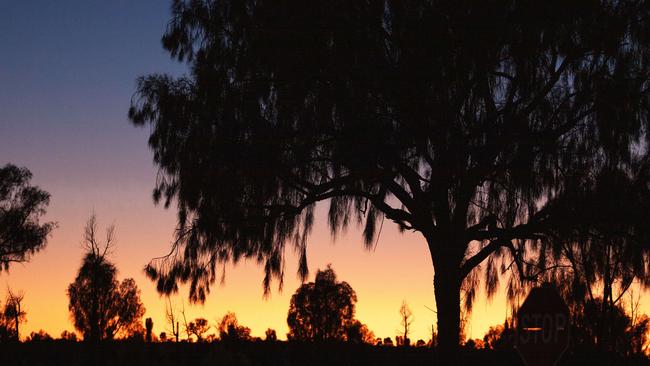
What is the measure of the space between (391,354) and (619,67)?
12.0m

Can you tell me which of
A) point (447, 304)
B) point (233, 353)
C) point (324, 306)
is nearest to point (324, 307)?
point (324, 306)

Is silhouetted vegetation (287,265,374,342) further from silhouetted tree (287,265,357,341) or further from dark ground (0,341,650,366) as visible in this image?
dark ground (0,341,650,366)

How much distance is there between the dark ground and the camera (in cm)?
2103

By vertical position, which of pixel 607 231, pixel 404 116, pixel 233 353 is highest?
pixel 404 116

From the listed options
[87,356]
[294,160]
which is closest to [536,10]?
[294,160]

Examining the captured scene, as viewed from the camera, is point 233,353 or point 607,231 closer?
point 607,231

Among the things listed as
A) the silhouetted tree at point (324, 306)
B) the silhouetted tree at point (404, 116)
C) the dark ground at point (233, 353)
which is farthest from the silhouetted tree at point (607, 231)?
the silhouetted tree at point (324, 306)

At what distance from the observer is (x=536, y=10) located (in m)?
12.9

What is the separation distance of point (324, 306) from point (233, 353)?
2529 cm

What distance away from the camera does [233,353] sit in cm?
2031

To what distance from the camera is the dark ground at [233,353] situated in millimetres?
21031

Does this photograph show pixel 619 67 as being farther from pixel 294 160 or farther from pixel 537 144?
pixel 294 160

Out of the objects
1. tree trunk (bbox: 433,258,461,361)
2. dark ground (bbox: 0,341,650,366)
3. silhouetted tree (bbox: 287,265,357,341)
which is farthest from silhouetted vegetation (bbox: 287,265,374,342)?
tree trunk (bbox: 433,258,461,361)

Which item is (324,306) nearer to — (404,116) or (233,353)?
(233,353)
